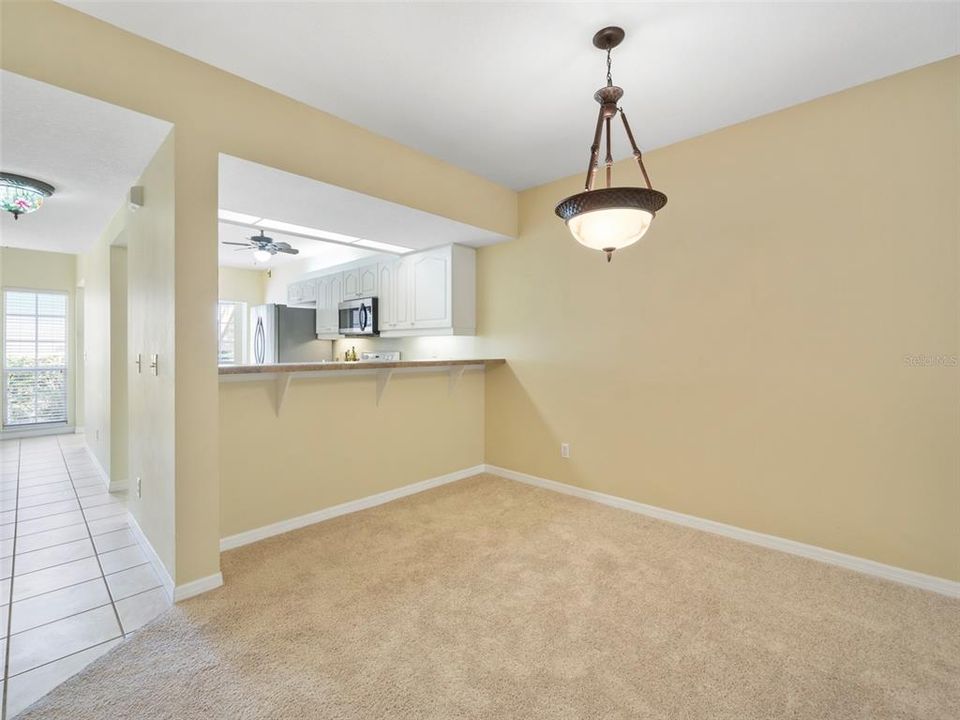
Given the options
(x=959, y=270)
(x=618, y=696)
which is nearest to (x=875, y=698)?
(x=618, y=696)

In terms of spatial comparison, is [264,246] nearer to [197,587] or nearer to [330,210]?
[330,210]

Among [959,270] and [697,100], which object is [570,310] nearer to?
[697,100]

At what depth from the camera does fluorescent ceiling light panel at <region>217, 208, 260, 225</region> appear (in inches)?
134

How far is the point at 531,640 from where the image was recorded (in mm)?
1846

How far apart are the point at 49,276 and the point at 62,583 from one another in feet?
18.8

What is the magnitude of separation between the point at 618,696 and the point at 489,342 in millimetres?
3182

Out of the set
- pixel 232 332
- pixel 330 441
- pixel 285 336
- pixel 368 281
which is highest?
pixel 368 281

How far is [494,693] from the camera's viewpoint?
1.56 m

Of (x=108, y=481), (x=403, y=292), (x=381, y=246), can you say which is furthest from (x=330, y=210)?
(x=108, y=481)

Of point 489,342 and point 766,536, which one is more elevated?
point 489,342

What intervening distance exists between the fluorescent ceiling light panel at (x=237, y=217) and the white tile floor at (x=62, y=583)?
247 cm

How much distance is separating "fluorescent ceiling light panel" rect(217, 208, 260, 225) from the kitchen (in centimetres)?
2

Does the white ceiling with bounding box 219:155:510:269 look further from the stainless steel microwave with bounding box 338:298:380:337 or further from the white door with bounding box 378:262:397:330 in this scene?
the stainless steel microwave with bounding box 338:298:380:337

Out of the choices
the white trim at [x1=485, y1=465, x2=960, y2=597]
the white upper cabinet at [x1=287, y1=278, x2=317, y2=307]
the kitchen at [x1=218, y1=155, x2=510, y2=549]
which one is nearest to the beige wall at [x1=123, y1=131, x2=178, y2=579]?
the kitchen at [x1=218, y1=155, x2=510, y2=549]
